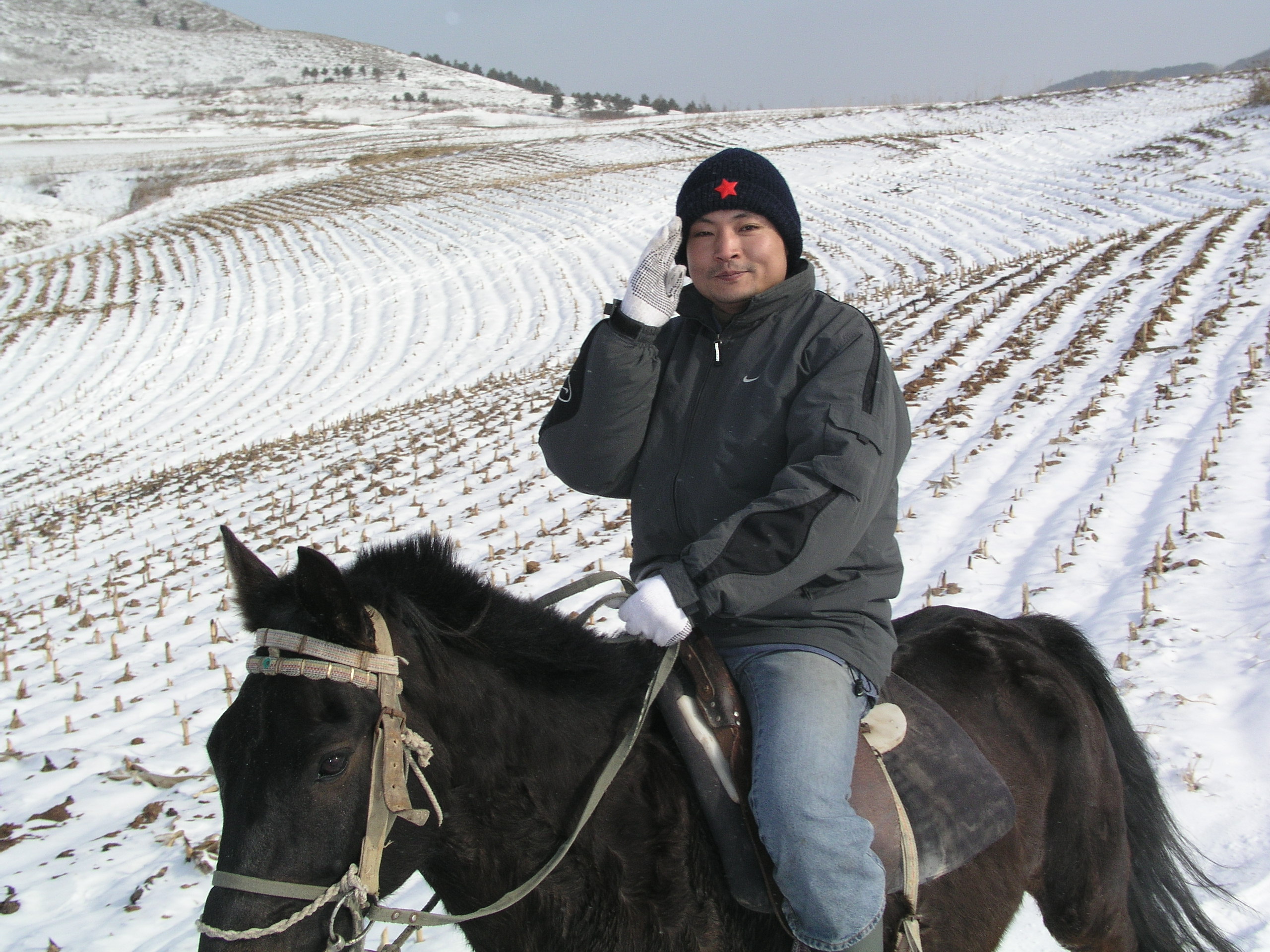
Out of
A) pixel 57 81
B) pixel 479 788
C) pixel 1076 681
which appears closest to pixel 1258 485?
pixel 1076 681

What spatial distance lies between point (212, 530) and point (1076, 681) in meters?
8.50

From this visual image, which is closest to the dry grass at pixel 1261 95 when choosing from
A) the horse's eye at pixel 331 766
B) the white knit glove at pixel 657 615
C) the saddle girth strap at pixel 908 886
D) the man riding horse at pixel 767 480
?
the man riding horse at pixel 767 480

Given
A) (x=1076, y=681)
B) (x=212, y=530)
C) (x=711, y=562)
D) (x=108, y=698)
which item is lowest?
(x=212, y=530)

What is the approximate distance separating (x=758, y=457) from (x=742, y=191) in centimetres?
73

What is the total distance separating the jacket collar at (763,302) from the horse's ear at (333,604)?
1.22 metres

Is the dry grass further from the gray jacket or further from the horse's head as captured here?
the horse's head

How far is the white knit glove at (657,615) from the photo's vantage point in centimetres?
190

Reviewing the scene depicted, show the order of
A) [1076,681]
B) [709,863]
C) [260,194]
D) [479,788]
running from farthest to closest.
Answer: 1. [260,194]
2. [1076,681]
3. [709,863]
4. [479,788]

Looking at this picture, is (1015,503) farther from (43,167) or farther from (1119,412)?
(43,167)

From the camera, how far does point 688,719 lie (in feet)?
6.77

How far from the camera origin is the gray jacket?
1.95 m

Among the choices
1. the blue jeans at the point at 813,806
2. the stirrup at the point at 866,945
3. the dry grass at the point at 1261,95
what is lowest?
the stirrup at the point at 866,945

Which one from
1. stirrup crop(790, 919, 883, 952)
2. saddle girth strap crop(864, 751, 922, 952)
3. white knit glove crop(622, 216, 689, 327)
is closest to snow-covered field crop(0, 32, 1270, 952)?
saddle girth strap crop(864, 751, 922, 952)

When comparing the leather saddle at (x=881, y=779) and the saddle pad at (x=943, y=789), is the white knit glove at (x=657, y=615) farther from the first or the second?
the saddle pad at (x=943, y=789)
